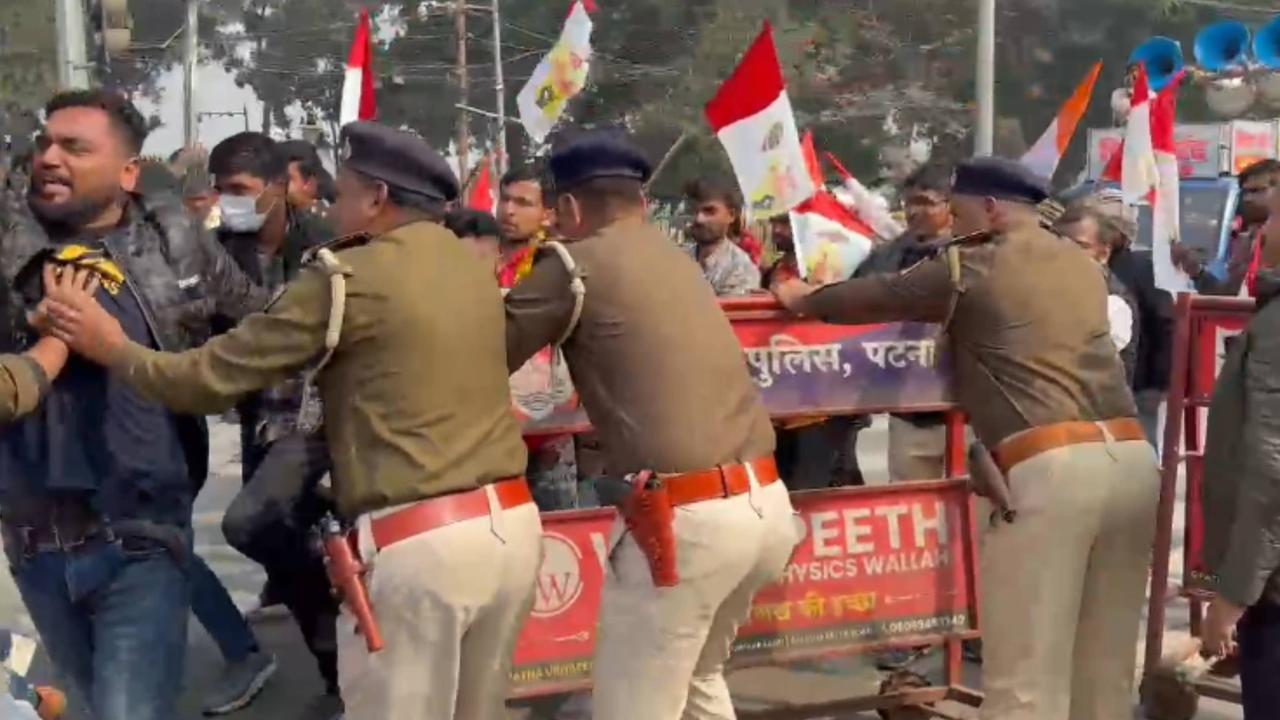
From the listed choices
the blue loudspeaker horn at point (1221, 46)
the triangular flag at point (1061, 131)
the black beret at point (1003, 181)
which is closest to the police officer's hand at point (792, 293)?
the black beret at point (1003, 181)

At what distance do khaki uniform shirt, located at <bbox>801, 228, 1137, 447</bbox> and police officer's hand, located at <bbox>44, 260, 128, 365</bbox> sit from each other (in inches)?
84.3

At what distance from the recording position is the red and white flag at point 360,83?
769 cm

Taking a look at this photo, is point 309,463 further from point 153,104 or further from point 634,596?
point 153,104

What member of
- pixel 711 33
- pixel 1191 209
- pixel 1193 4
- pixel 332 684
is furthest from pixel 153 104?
pixel 332 684

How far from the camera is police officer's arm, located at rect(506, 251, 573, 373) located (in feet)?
12.7

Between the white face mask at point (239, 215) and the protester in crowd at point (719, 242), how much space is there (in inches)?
95.6

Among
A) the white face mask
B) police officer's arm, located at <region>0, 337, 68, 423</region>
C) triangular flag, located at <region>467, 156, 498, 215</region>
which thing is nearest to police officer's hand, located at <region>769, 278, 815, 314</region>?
the white face mask

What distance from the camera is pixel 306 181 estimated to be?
6.35 meters

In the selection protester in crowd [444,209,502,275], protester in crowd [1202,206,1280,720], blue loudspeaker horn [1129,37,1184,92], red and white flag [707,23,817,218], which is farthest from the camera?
blue loudspeaker horn [1129,37,1184,92]

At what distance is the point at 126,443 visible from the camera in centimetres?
358

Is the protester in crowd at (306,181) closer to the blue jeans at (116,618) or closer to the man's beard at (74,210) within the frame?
the man's beard at (74,210)

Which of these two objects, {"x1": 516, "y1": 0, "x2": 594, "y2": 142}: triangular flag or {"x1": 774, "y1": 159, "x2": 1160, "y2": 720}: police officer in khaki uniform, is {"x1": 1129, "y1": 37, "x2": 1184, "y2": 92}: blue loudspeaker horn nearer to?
{"x1": 516, "y1": 0, "x2": 594, "y2": 142}: triangular flag

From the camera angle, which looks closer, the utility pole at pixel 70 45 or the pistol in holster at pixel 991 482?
the pistol in holster at pixel 991 482

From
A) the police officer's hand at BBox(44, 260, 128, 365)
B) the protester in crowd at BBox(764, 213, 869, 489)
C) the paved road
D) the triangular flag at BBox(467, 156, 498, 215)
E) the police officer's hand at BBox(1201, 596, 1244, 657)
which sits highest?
the triangular flag at BBox(467, 156, 498, 215)
